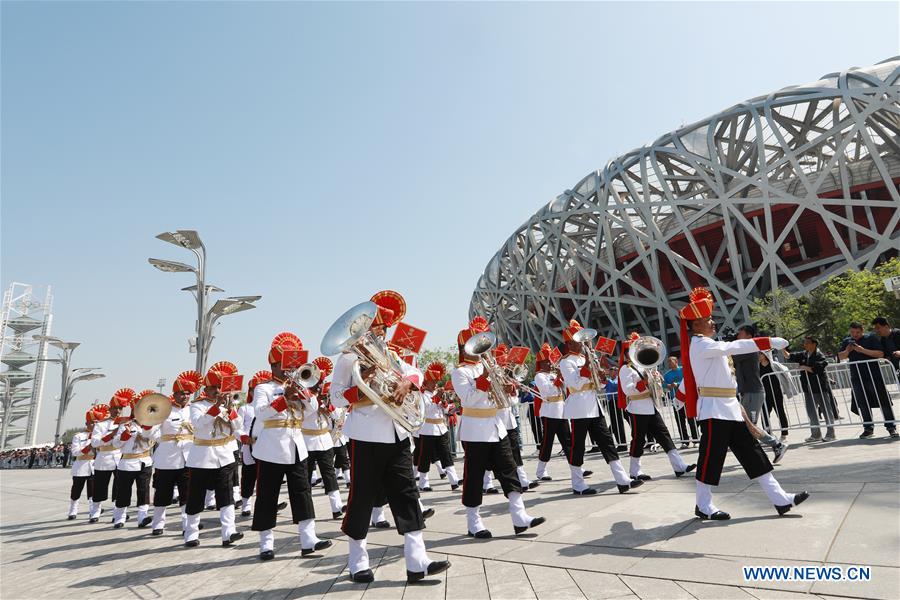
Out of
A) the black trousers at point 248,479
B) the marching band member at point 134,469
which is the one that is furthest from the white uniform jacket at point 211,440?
the black trousers at point 248,479

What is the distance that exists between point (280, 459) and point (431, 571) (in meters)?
2.41

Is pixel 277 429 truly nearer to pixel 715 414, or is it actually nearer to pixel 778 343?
pixel 715 414

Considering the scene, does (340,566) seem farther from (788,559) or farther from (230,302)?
(230,302)

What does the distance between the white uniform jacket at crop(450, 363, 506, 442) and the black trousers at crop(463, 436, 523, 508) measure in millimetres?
87

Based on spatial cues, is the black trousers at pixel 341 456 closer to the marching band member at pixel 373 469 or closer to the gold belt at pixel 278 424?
the gold belt at pixel 278 424

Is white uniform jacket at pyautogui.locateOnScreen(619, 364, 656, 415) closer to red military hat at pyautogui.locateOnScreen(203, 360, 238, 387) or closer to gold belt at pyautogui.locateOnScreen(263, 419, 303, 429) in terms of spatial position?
gold belt at pyautogui.locateOnScreen(263, 419, 303, 429)

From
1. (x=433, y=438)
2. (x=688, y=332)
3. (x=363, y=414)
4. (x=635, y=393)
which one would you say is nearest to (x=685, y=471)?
(x=635, y=393)

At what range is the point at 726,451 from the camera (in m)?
4.87

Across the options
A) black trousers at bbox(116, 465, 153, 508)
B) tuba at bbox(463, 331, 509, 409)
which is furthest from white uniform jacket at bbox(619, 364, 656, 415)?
black trousers at bbox(116, 465, 153, 508)

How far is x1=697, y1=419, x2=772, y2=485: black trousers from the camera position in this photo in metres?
4.75

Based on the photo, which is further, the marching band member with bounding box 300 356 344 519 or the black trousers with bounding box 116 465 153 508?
the black trousers with bounding box 116 465 153 508

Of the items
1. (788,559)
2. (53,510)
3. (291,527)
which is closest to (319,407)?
(291,527)

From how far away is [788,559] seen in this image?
3.51 m

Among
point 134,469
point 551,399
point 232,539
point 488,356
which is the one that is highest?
point 488,356
